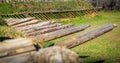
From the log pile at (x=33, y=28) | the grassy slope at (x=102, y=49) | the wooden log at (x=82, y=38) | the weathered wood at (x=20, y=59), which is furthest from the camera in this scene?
the log pile at (x=33, y=28)

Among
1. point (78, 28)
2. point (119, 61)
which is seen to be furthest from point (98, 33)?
point (119, 61)

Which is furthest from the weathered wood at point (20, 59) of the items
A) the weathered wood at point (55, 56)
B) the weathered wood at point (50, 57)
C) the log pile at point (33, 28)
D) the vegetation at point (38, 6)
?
the vegetation at point (38, 6)

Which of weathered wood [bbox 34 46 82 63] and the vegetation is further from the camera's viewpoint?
the vegetation

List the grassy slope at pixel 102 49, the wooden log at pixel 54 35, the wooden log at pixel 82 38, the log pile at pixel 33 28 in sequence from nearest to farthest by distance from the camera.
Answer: the grassy slope at pixel 102 49, the wooden log at pixel 82 38, the wooden log at pixel 54 35, the log pile at pixel 33 28

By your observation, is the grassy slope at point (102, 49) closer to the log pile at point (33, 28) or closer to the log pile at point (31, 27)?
the log pile at point (33, 28)

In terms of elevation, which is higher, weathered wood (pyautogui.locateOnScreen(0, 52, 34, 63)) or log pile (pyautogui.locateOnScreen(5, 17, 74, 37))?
weathered wood (pyautogui.locateOnScreen(0, 52, 34, 63))

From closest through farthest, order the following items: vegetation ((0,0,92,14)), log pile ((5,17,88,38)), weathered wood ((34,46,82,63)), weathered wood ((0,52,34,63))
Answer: weathered wood ((34,46,82,63)) → weathered wood ((0,52,34,63)) → log pile ((5,17,88,38)) → vegetation ((0,0,92,14))

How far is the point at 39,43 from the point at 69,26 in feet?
11.5

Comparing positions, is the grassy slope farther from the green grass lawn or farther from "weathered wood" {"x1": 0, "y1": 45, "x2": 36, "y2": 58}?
"weathered wood" {"x1": 0, "y1": 45, "x2": 36, "y2": 58}

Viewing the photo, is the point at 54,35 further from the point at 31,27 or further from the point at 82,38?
the point at 31,27

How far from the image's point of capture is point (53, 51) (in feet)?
8.71

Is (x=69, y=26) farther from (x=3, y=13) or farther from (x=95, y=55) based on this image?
(x=95, y=55)

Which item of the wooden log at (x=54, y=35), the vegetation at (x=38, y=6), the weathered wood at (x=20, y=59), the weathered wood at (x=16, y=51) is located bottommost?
the wooden log at (x=54, y=35)

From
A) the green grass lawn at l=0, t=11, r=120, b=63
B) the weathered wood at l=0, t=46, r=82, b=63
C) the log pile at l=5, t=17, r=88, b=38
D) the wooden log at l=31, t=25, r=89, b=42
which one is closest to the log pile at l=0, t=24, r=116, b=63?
the weathered wood at l=0, t=46, r=82, b=63
